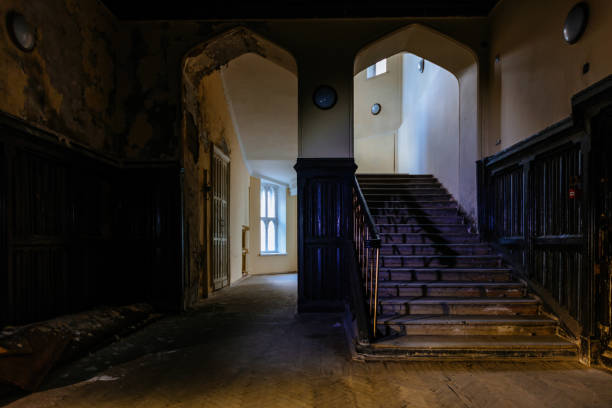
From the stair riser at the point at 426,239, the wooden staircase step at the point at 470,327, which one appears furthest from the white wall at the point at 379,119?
the wooden staircase step at the point at 470,327

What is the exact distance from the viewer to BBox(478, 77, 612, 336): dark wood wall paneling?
10.8 ft

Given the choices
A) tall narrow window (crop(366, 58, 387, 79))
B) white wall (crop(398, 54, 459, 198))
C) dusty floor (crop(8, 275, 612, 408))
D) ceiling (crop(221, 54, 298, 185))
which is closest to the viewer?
dusty floor (crop(8, 275, 612, 408))

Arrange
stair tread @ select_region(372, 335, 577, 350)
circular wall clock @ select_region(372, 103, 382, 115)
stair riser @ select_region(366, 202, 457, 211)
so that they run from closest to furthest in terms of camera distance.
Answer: stair tread @ select_region(372, 335, 577, 350) < stair riser @ select_region(366, 202, 457, 211) < circular wall clock @ select_region(372, 103, 382, 115)

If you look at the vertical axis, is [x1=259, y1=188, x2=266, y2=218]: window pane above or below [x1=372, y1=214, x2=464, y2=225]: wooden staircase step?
above

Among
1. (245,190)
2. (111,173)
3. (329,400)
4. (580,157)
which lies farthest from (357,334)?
(245,190)

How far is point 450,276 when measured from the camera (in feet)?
14.8

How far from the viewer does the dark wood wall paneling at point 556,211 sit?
330 cm

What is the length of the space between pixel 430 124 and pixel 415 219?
313 cm

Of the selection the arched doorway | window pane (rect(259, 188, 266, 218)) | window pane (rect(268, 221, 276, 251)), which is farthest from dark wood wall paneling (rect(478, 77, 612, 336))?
window pane (rect(268, 221, 276, 251))

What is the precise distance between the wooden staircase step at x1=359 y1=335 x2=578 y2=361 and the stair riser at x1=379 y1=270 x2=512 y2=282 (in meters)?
1.16

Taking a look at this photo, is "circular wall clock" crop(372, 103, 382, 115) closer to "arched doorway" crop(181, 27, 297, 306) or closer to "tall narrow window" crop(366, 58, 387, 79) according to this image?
"tall narrow window" crop(366, 58, 387, 79)

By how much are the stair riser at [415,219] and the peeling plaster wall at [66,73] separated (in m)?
4.26

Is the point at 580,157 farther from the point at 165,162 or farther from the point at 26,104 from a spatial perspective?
the point at 26,104

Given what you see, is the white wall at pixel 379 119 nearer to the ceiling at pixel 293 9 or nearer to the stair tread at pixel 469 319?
the ceiling at pixel 293 9
